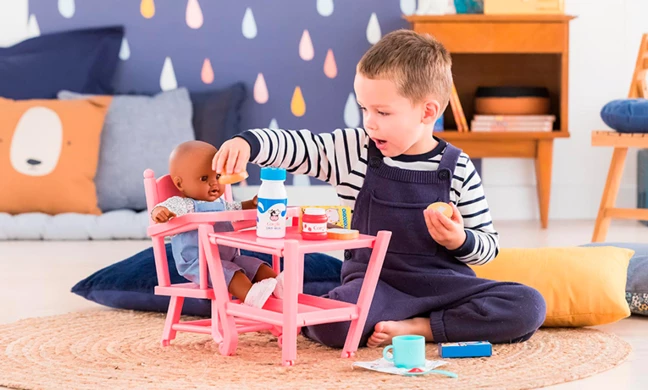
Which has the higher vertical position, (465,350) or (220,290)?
(220,290)

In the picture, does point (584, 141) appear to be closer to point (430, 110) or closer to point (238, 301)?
point (430, 110)

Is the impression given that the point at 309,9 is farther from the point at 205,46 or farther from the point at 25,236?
the point at 25,236

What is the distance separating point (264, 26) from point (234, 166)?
230cm

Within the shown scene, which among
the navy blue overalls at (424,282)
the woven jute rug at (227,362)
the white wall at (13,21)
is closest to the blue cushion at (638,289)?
the woven jute rug at (227,362)

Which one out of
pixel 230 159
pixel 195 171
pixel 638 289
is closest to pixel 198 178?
pixel 195 171

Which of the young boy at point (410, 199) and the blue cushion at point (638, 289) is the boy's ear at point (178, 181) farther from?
the blue cushion at point (638, 289)

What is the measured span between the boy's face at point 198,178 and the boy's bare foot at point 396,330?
35cm

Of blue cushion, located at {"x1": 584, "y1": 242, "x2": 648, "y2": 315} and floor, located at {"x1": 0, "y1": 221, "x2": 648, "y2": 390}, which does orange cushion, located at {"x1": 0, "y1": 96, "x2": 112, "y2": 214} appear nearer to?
floor, located at {"x1": 0, "y1": 221, "x2": 648, "y2": 390}

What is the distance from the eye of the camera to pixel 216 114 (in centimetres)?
355

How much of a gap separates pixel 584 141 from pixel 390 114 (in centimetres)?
240

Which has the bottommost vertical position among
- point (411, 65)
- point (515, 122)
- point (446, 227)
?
point (446, 227)

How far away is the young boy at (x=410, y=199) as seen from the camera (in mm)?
1566

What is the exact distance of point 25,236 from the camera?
3.13 meters

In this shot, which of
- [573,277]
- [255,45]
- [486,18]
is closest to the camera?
[573,277]
